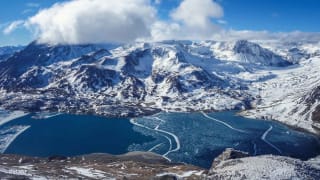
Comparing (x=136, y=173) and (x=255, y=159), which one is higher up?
(x=255, y=159)

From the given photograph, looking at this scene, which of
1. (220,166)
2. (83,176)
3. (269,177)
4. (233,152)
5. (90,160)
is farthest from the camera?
(90,160)

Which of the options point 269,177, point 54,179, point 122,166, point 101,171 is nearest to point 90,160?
point 122,166

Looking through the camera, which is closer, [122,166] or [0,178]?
[0,178]

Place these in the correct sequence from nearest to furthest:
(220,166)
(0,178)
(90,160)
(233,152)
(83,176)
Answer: (0,178) < (220,166) < (83,176) < (233,152) < (90,160)

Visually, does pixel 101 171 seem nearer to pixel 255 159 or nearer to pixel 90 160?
pixel 90 160

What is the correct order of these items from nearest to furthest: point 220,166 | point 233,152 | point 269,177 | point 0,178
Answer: point 269,177, point 0,178, point 220,166, point 233,152

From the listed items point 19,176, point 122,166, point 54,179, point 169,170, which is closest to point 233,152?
point 169,170

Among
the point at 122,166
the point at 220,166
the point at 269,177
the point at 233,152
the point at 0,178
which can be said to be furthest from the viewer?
the point at 122,166

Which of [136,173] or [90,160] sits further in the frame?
[90,160]

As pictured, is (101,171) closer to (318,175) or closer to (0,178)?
(0,178)
